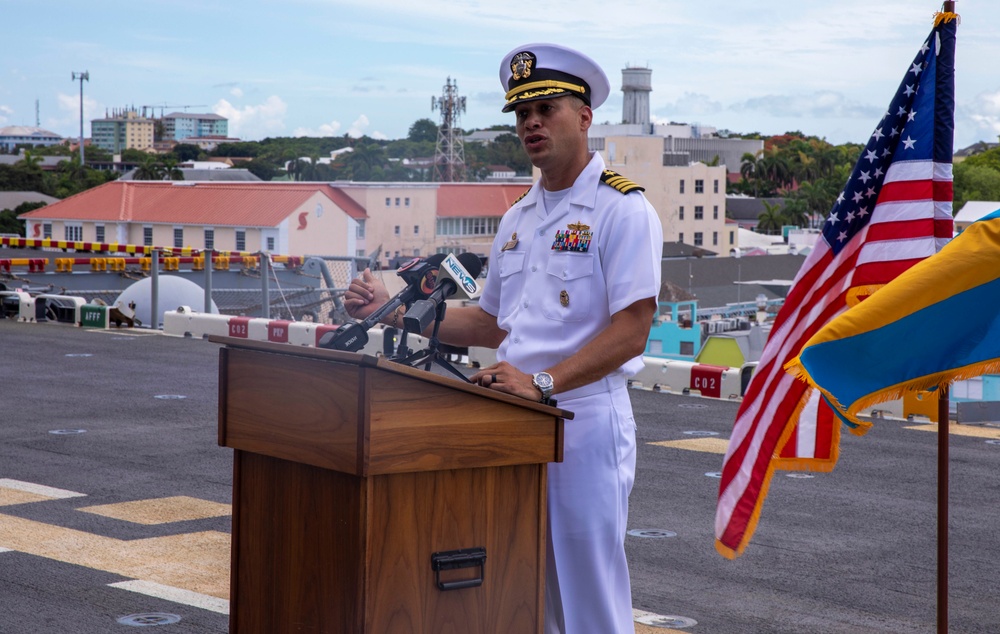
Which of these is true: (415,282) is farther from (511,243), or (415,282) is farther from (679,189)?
(679,189)

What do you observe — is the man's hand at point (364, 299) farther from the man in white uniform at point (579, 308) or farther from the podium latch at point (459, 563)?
the podium latch at point (459, 563)

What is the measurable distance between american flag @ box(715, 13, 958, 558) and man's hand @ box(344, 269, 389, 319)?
2.15 metres

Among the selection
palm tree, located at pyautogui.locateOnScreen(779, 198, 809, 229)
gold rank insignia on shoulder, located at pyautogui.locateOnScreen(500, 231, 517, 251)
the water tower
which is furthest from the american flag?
the water tower

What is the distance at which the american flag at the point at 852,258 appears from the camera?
18.4ft

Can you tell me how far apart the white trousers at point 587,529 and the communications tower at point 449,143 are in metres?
148

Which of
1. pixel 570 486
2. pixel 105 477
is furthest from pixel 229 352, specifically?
pixel 105 477

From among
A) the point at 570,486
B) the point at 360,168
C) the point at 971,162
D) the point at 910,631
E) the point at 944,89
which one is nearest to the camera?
the point at 570,486

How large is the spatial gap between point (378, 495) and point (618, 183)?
4.33 ft

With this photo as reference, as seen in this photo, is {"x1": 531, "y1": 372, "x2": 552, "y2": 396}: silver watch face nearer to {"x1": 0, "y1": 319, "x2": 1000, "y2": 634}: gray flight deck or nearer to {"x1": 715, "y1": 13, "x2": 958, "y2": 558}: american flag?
{"x1": 715, "y1": 13, "x2": 958, "y2": 558}: american flag

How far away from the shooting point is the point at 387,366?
300 centimetres

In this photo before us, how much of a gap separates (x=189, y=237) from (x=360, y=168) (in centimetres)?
5102

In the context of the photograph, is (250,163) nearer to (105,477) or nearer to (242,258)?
(242,258)

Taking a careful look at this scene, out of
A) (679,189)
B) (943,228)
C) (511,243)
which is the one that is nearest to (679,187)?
(679,189)

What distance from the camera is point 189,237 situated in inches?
3971
